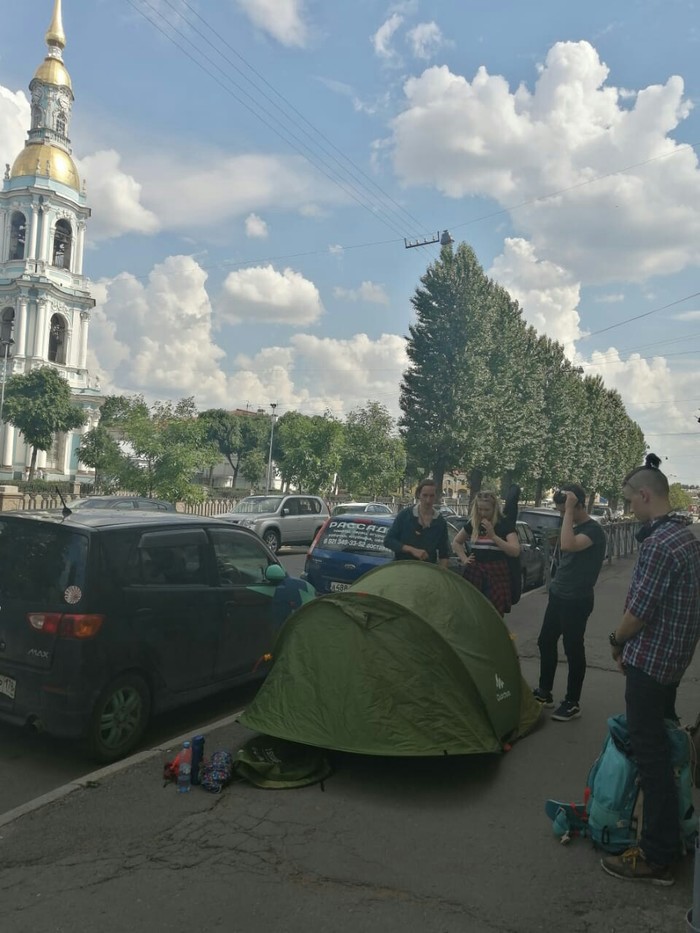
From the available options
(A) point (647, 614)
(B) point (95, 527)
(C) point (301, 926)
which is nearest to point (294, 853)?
(C) point (301, 926)

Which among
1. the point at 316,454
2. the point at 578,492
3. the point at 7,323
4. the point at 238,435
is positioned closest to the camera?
the point at 578,492

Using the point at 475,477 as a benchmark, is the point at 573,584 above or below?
below

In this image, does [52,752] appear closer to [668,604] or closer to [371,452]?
[668,604]

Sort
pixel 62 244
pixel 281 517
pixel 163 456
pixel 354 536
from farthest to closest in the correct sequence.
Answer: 1. pixel 62 244
2. pixel 163 456
3. pixel 281 517
4. pixel 354 536

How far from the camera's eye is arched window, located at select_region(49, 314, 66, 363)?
2662 inches

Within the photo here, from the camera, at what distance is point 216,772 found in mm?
4484

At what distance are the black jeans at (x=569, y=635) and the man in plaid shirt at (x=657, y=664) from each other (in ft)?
6.92

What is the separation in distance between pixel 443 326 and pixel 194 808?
1524 inches

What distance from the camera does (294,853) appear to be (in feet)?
12.2

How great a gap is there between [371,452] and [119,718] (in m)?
57.3

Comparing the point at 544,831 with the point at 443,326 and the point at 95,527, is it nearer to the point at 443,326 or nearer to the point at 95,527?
the point at 95,527

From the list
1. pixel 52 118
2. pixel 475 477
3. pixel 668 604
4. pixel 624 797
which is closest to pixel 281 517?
pixel 624 797

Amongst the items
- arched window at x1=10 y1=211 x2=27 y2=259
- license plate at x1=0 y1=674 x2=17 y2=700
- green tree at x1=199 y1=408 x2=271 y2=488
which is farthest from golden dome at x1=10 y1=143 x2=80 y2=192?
license plate at x1=0 y1=674 x2=17 y2=700

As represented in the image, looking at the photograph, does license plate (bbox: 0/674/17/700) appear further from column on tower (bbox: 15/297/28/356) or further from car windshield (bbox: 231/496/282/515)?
column on tower (bbox: 15/297/28/356)
